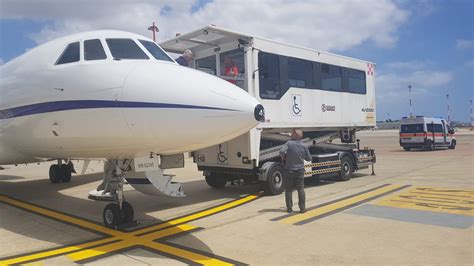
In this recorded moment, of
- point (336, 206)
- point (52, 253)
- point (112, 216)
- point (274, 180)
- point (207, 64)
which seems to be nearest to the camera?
point (52, 253)

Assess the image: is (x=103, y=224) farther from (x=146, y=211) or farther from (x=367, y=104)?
(x=367, y=104)

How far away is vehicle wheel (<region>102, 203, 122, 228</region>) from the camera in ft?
23.7

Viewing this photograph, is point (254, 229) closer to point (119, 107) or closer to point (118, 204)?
point (118, 204)

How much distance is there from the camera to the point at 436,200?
929 cm

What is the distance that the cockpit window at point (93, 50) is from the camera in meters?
6.67

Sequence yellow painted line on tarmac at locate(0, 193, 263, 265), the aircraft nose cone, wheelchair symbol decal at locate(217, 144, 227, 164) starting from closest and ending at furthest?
yellow painted line on tarmac at locate(0, 193, 263, 265), the aircraft nose cone, wheelchair symbol decal at locate(217, 144, 227, 164)

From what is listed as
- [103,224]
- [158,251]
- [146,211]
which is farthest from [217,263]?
[146,211]

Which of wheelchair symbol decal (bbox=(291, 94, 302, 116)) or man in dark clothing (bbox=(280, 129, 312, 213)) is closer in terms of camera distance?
man in dark clothing (bbox=(280, 129, 312, 213))

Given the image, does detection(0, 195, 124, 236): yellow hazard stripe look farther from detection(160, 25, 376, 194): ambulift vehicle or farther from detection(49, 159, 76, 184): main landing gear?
detection(160, 25, 376, 194): ambulift vehicle

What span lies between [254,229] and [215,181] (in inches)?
207

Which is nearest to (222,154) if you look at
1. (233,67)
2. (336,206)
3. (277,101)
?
(277,101)

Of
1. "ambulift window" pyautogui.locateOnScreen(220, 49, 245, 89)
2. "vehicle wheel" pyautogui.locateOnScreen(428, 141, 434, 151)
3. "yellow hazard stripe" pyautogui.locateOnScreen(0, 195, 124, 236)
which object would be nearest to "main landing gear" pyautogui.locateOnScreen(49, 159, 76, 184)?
"yellow hazard stripe" pyautogui.locateOnScreen(0, 195, 124, 236)

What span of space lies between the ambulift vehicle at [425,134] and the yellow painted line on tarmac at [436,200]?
18807 mm

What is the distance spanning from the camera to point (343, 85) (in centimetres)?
1347
